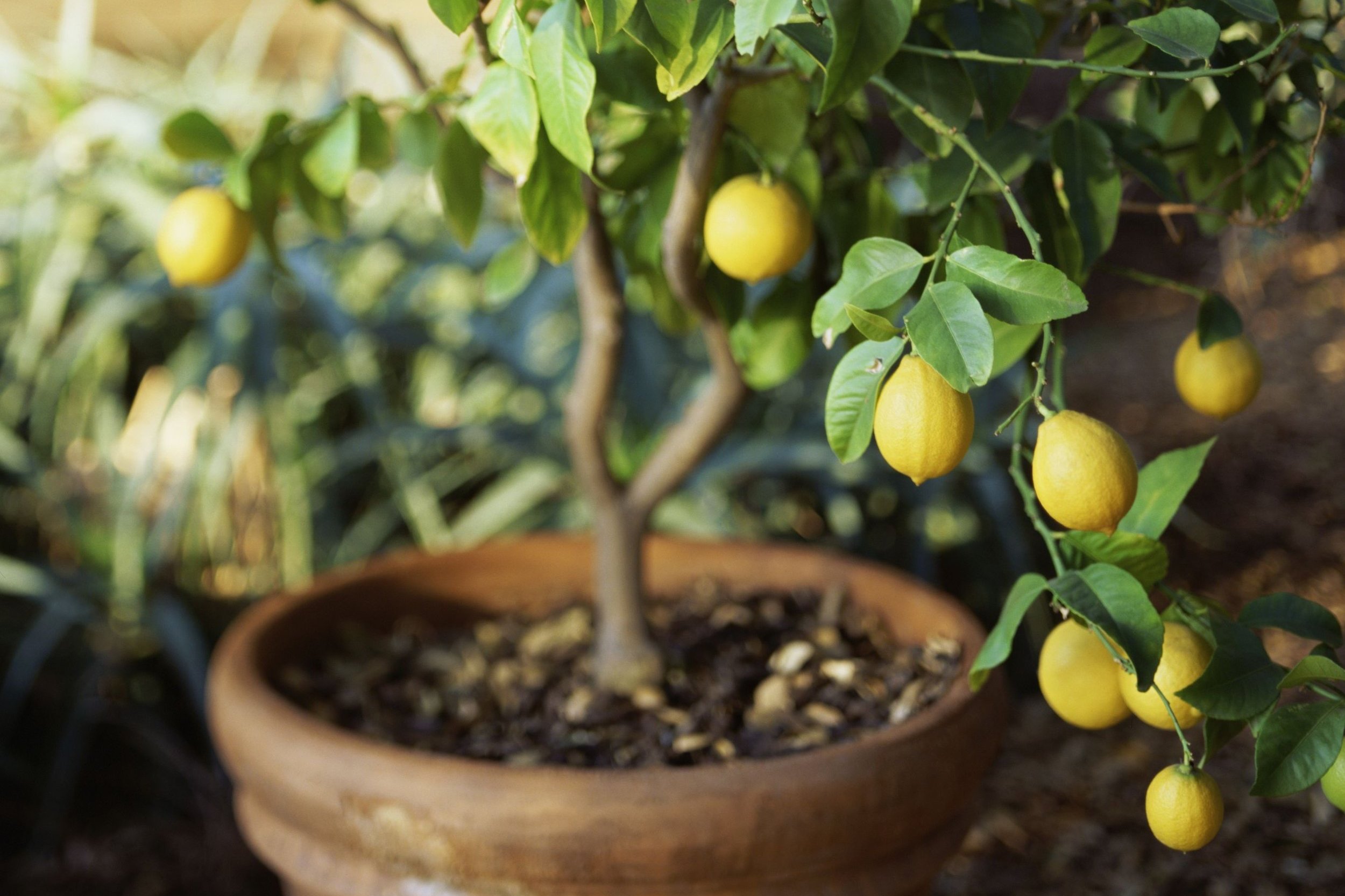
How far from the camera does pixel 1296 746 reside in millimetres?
433

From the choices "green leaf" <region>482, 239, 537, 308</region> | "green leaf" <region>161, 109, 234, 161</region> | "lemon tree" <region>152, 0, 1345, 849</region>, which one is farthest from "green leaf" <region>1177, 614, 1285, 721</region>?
"green leaf" <region>161, 109, 234, 161</region>

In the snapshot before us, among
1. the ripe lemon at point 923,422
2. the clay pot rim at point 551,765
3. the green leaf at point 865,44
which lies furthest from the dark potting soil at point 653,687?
the green leaf at point 865,44

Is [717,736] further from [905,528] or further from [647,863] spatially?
[905,528]

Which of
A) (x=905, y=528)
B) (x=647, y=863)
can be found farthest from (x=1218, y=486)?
(x=647, y=863)

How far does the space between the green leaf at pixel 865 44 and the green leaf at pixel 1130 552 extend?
0.21 metres

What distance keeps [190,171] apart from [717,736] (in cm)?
120

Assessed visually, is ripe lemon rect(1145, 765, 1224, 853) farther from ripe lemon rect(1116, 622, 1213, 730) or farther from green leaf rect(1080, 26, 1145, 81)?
green leaf rect(1080, 26, 1145, 81)

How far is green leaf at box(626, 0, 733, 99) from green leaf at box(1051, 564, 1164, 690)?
0.25 meters

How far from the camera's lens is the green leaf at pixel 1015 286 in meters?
0.39

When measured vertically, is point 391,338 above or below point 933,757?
below

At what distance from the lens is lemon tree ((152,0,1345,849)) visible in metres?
0.41

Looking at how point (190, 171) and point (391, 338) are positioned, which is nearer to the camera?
point (391, 338)

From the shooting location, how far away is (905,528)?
1.54m

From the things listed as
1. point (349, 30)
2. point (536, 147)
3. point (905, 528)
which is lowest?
point (905, 528)
